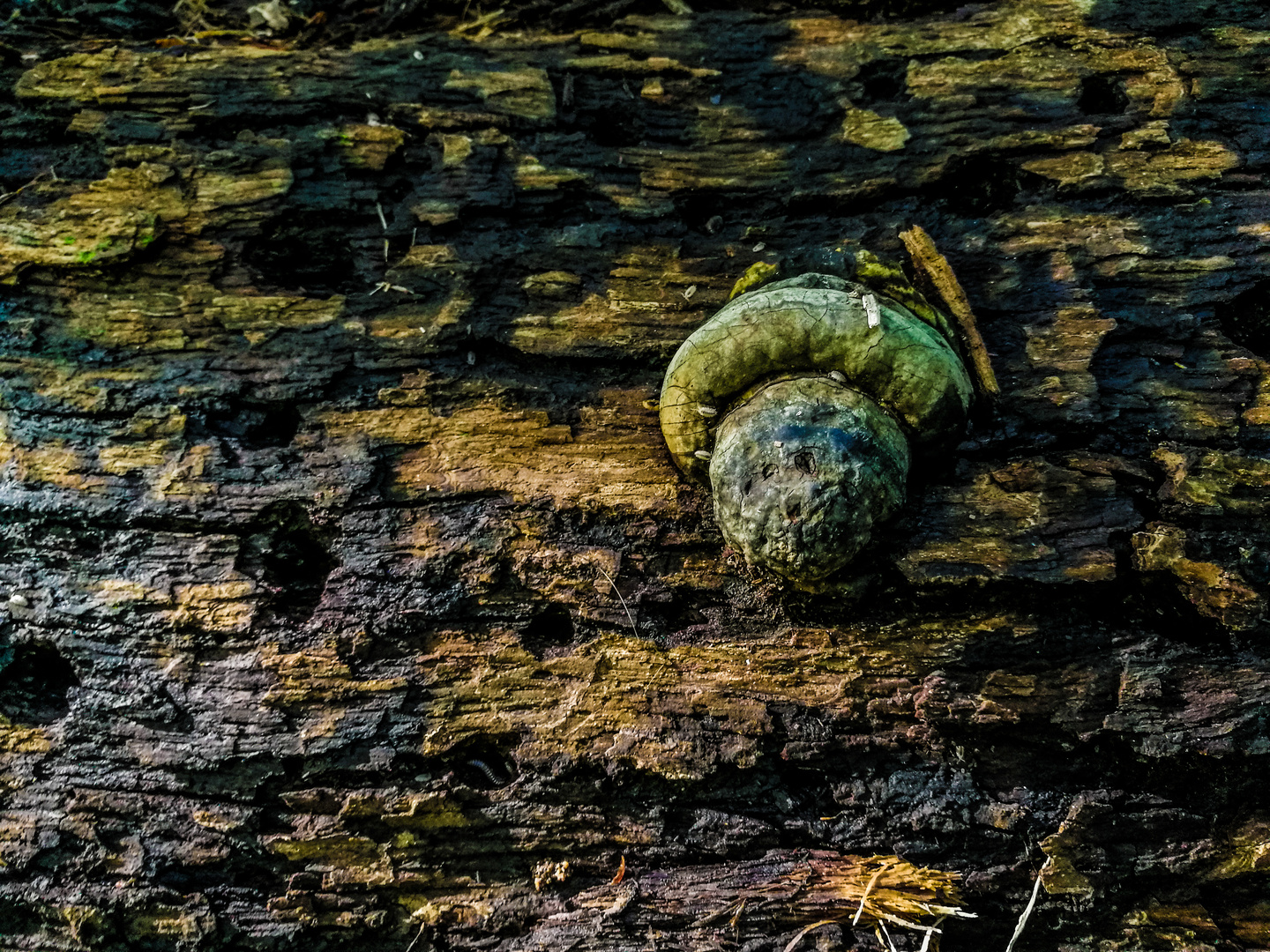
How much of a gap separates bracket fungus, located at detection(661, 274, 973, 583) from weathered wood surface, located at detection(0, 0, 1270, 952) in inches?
A: 8.6

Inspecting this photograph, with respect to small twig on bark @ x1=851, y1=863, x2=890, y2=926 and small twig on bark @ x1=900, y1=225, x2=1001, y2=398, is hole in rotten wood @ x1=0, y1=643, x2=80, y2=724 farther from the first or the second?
small twig on bark @ x1=900, y1=225, x2=1001, y2=398

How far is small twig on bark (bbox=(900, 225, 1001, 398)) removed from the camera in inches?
116

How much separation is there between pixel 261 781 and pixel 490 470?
4.54 feet

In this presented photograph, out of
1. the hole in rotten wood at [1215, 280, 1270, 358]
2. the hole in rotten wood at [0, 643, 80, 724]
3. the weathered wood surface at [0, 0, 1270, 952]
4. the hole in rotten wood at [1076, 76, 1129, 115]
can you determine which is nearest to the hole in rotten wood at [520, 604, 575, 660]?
the weathered wood surface at [0, 0, 1270, 952]

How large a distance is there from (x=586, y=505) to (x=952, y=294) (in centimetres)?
167

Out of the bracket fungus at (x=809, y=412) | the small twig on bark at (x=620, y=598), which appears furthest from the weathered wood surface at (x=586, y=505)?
the bracket fungus at (x=809, y=412)

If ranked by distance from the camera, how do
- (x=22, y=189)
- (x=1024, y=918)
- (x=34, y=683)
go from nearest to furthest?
(x=1024, y=918) < (x=34, y=683) < (x=22, y=189)

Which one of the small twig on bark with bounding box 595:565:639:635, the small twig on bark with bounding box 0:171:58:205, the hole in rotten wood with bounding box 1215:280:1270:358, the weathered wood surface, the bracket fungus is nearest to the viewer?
the bracket fungus

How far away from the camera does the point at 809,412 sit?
8.73 ft

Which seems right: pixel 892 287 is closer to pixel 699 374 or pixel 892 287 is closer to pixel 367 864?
pixel 699 374

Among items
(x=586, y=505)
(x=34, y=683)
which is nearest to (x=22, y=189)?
(x=34, y=683)

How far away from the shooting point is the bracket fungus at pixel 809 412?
2531 millimetres

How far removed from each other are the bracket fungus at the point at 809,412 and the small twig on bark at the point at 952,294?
0.28 ft

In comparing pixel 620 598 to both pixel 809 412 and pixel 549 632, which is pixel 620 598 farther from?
pixel 809 412
